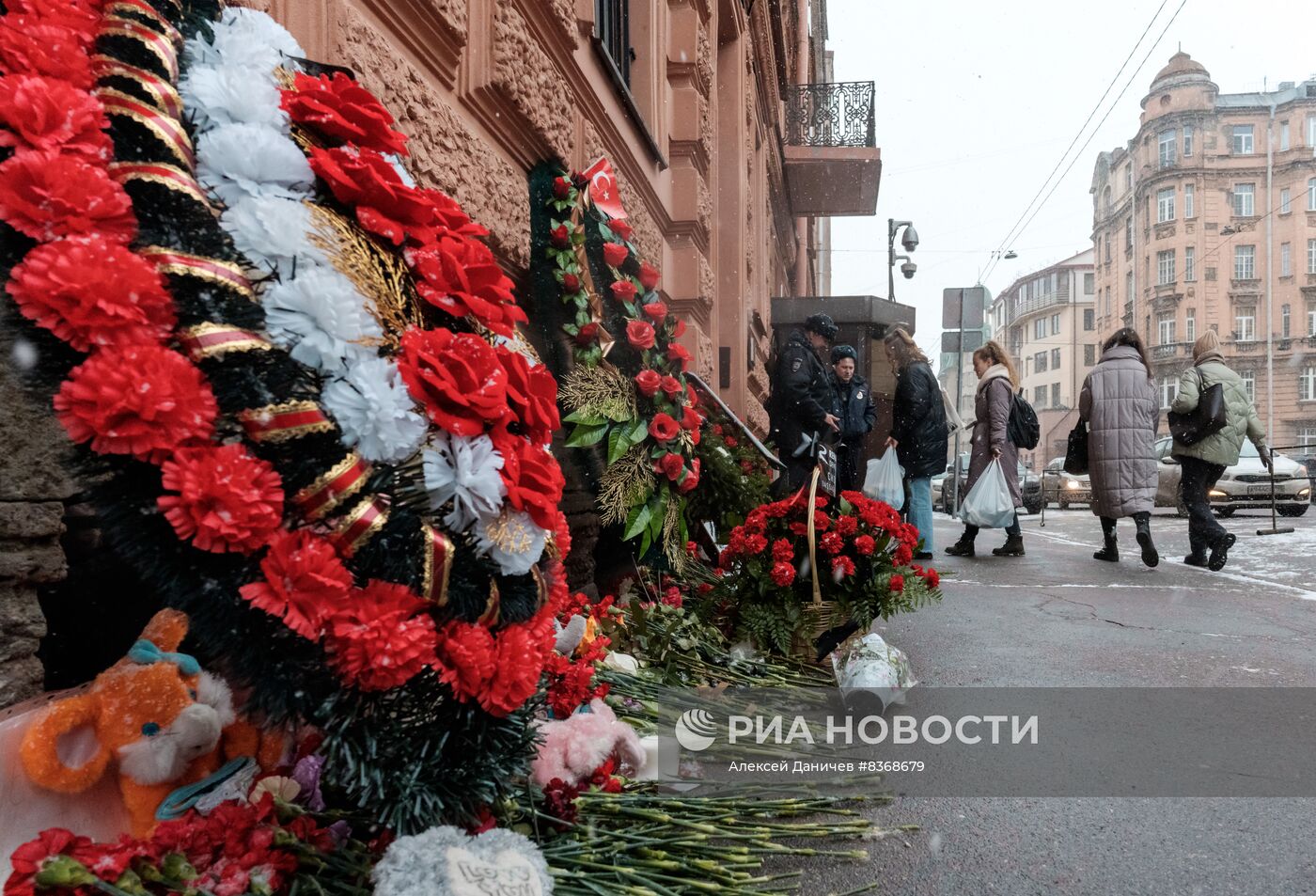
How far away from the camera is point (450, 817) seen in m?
1.41

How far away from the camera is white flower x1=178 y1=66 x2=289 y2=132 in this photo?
4.57 feet

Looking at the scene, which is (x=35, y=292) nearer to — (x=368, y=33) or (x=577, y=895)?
(x=577, y=895)

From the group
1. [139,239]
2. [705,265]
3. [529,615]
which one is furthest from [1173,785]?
[705,265]

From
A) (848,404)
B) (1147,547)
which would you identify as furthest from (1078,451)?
(848,404)

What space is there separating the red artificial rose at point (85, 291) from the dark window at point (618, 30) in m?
3.88

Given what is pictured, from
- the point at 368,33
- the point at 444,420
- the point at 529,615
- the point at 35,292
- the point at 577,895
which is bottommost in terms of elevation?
the point at 577,895

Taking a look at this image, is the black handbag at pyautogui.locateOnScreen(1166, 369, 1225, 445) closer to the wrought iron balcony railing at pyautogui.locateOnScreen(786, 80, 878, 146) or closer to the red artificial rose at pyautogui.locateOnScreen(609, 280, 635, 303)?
the red artificial rose at pyautogui.locateOnScreen(609, 280, 635, 303)

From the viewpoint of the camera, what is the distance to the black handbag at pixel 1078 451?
7.92 m

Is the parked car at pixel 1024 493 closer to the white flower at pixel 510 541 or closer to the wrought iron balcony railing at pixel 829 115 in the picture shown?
the wrought iron balcony railing at pixel 829 115

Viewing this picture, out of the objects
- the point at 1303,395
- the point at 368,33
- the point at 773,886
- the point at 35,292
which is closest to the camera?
the point at 35,292

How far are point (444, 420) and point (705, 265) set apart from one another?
5039 mm

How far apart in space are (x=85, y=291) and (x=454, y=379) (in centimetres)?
48

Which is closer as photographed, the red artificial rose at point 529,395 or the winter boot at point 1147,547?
the red artificial rose at point 529,395

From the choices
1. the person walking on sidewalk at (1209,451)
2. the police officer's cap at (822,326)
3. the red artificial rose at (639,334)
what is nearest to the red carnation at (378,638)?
the red artificial rose at (639,334)
